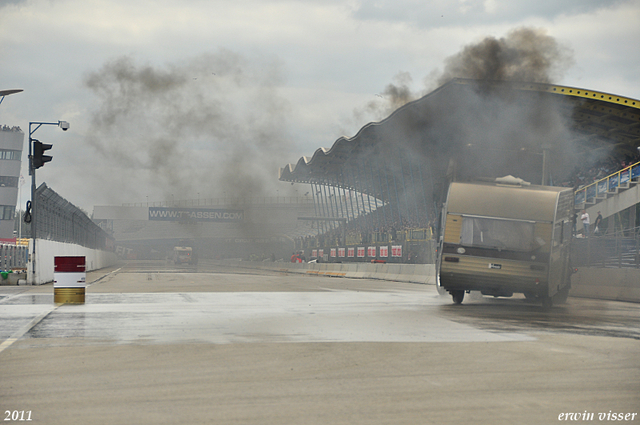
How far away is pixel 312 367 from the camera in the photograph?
22.5 ft

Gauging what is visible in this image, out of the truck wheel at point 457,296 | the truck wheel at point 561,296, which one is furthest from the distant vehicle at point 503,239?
the truck wheel at point 561,296

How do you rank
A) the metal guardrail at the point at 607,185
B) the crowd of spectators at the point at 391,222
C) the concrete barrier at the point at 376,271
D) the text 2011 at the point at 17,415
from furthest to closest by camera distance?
the crowd of spectators at the point at 391,222, the metal guardrail at the point at 607,185, the concrete barrier at the point at 376,271, the text 2011 at the point at 17,415

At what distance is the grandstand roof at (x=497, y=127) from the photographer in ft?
84.6

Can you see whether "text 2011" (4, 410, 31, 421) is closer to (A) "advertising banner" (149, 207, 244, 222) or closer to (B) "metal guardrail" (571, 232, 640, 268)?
(B) "metal guardrail" (571, 232, 640, 268)

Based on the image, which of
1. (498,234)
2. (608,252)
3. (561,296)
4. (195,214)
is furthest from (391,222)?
(195,214)

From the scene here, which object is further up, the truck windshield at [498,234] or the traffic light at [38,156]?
the traffic light at [38,156]

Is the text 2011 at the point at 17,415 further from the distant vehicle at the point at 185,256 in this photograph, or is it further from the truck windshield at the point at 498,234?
the distant vehicle at the point at 185,256

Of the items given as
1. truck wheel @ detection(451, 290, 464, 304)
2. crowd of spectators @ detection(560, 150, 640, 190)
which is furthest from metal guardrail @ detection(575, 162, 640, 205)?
truck wheel @ detection(451, 290, 464, 304)

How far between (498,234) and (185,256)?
7148cm

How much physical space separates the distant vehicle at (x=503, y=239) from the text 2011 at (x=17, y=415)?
1124 centimetres

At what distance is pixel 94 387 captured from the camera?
19.2 ft

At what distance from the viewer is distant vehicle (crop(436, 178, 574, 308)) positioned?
14.8m

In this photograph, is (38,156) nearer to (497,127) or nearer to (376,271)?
(497,127)

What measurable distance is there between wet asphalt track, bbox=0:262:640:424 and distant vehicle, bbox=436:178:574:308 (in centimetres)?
252
